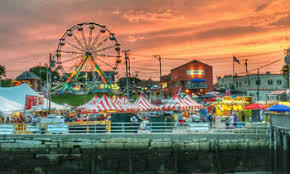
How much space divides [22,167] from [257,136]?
14482mm

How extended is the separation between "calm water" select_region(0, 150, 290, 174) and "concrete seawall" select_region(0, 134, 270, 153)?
30 cm

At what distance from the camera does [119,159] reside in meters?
16.2

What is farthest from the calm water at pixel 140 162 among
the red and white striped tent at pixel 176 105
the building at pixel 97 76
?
the building at pixel 97 76

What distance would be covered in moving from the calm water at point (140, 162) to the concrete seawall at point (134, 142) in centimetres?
30

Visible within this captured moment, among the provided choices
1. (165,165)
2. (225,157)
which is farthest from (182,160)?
(225,157)

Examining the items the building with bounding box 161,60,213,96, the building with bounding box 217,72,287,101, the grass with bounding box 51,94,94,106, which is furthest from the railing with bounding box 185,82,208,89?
the grass with bounding box 51,94,94,106

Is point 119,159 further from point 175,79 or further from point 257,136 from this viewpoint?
point 175,79

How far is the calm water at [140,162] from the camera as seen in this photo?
1584 centimetres

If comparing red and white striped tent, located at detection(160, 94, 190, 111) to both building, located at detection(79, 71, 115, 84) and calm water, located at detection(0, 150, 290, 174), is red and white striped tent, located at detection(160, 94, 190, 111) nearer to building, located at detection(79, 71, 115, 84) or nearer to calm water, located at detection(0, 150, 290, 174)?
calm water, located at detection(0, 150, 290, 174)

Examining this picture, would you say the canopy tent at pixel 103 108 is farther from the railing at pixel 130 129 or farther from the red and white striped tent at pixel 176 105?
the railing at pixel 130 129

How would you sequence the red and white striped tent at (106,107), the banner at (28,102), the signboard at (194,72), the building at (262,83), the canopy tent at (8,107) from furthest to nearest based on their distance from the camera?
the signboard at (194,72)
the building at (262,83)
the banner at (28,102)
the red and white striped tent at (106,107)
the canopy tent at (8,107)

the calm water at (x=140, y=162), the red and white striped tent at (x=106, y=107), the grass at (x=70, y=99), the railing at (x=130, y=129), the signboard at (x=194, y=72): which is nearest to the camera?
the calm water at (x=140, y=162)

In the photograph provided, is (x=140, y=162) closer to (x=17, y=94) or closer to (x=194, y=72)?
(x=17, y=94)

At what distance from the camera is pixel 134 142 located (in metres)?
16.4
